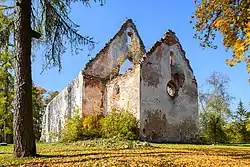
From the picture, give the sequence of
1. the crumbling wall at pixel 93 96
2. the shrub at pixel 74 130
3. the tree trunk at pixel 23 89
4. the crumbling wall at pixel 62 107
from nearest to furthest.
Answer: the tree trunk at pixel 23 89
the shrub at pixel 74 130
the crumbling wall at pixel 93 96
the crumbling wall at pixel 62 107

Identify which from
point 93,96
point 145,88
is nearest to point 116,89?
point 93,96

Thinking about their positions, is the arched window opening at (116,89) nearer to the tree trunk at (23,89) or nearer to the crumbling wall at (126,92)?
the crumbling wall at (126,92)

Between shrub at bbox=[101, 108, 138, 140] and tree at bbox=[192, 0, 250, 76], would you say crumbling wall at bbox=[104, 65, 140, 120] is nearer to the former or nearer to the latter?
shrub at bbox=[101, 108, 138, 140]

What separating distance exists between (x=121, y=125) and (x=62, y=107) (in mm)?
9904

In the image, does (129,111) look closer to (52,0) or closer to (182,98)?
(182,98)

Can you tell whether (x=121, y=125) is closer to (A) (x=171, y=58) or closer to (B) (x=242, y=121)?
(A) (x=171, y=58)

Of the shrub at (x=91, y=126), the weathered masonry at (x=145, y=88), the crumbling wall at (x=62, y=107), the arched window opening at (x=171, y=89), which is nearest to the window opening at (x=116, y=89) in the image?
the weathered masonry at (x=145, y=88)

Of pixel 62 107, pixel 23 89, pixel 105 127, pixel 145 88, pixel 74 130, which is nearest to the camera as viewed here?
pixel 23 89

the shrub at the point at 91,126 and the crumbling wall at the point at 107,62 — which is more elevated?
the crumbling wall at the point at 107,62

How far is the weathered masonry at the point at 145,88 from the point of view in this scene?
18.6 meters

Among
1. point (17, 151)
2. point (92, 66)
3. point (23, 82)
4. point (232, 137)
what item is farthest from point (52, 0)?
point (232, 137)

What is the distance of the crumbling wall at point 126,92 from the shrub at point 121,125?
21.6 inches

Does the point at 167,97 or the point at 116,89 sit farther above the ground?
the point at 116,89

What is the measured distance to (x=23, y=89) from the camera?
8.72m
